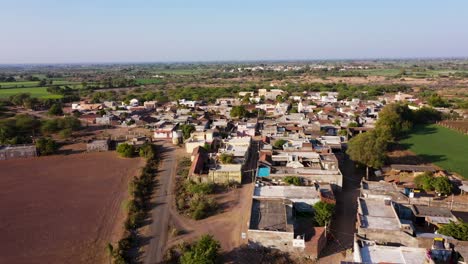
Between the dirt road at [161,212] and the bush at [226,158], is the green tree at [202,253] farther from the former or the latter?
the bush at [226,158]

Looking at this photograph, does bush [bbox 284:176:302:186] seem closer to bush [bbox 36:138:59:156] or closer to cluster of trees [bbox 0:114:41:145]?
bush [bbox 36:138:59:156]

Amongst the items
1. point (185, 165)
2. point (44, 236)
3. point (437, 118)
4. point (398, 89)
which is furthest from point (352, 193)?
point (398, 89)

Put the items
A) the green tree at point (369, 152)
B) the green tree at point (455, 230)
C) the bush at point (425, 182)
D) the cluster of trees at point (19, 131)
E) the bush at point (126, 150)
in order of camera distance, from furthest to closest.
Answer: the cluster of trees at point (19, 131) → the bush at point (126, 150) → the green tree at point (369, 152) → the bush at point (425, 182) → the green tree at point (455, 230)

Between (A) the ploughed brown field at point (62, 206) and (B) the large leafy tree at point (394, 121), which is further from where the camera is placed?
(B) the large leafy tree at point (394, 121)

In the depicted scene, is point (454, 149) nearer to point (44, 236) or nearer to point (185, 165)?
point (185, 165)

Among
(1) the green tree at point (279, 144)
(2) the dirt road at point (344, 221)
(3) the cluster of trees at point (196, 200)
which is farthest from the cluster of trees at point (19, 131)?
(2) the dirt road at point (344, 221)

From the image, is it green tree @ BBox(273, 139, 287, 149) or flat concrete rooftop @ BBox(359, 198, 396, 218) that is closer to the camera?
flat concrete rooftop @ BBox(359, 198, 396, 218)

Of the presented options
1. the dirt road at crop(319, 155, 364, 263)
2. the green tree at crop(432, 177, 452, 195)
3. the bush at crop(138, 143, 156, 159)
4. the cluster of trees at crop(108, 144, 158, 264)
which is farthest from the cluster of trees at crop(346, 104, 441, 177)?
the bush at crop(138, 143, 156, 159)
